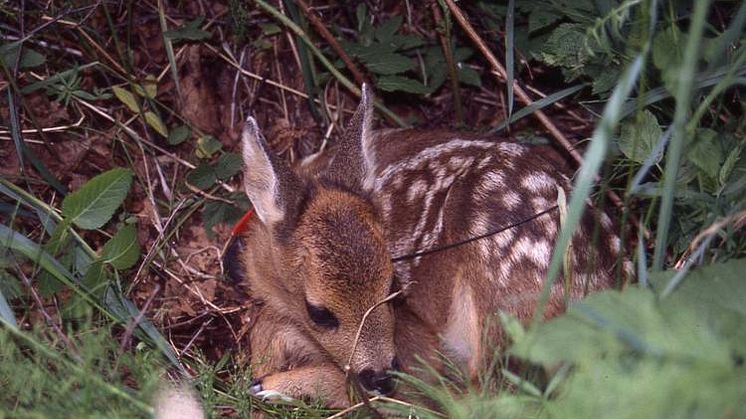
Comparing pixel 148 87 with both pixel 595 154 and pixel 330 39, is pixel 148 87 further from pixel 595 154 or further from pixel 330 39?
pixel 595 154

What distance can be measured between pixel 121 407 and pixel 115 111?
2664 mm

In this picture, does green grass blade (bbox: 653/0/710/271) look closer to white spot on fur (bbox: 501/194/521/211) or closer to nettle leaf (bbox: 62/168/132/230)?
white spot on fur (bbox: 501/194/521/211)

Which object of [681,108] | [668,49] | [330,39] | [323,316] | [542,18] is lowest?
[323,316]

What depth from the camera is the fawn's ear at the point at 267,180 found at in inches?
139

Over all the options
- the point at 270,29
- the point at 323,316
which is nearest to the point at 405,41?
the point at 270,29

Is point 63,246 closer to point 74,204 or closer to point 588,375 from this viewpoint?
point 74,204

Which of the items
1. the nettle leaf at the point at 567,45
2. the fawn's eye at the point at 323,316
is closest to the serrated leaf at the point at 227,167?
the fawn's eye at the point at 323,316

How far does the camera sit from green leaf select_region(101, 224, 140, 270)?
3.73 metres

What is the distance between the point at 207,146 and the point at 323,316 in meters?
1.48

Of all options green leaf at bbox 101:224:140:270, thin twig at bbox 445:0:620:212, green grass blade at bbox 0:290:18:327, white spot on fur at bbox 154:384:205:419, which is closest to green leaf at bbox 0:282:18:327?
green grass blade at bbox 0:290:18:327

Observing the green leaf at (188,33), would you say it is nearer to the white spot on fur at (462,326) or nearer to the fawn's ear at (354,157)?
the fawn's ear at (354,157)

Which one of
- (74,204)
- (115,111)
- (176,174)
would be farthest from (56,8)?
(74,204)

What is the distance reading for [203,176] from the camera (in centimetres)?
450

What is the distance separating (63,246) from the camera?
12.4 ft
